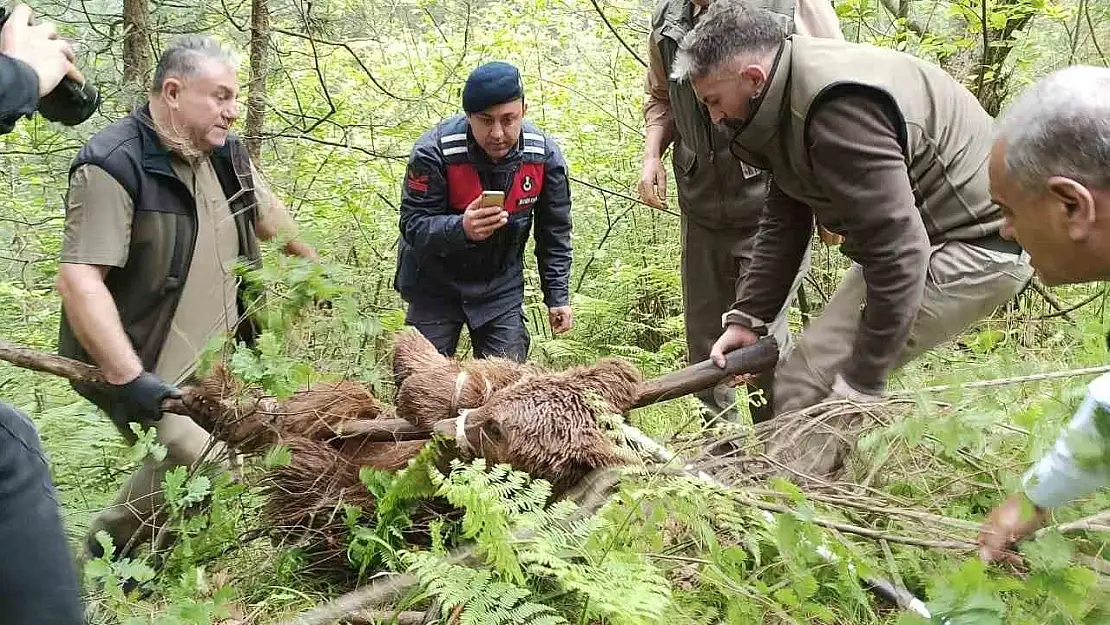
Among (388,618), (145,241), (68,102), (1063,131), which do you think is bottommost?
(388,618)

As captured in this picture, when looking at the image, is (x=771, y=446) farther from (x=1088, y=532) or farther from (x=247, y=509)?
(x=247, y=509)

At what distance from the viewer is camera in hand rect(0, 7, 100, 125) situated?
254cm

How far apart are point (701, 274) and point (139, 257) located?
269 cm

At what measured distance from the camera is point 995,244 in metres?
3.36

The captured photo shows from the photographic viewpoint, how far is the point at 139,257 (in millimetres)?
3664

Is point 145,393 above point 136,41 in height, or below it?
below

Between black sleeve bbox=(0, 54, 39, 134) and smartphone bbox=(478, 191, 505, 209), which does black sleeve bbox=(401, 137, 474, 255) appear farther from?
black sleeve bbox=(0, 54, 39, 134)

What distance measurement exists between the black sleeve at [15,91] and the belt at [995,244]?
313cm

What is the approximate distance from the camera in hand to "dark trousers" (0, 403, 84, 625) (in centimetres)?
120

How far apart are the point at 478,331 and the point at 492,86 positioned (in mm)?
1353

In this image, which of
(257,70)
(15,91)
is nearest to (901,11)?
(257,70)

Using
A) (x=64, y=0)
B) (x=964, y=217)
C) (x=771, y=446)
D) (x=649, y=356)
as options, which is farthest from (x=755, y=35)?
(x=64, y=0)

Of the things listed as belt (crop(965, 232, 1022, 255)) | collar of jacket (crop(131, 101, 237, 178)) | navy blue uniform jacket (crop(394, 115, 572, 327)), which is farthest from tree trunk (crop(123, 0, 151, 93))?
belt (crop(965, 232, 1022, 255))

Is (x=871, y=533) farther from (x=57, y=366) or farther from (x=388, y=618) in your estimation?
(x=57, y=366)
